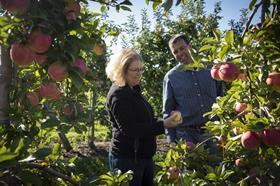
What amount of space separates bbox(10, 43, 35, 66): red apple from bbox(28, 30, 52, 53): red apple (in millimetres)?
56

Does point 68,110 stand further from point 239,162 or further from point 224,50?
point 239,162

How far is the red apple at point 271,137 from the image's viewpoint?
62.3 inches

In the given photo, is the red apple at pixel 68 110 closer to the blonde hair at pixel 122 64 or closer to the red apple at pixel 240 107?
the red apple at pixel 240 107

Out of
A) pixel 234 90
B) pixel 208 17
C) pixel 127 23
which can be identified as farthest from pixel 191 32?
pixel 234 90

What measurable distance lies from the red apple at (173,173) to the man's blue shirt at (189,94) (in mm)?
1250

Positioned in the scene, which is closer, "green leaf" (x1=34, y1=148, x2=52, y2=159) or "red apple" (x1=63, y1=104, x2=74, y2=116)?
"green leaf" (x1=34, y1=148, x2=52, y2=159)

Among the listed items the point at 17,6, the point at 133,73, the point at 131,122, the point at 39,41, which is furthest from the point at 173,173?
the point at 17,6

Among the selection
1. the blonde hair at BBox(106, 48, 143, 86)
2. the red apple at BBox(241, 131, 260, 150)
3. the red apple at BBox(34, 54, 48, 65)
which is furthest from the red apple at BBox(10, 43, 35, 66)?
the blonde hair at BBox(106, 48, 143, 86)

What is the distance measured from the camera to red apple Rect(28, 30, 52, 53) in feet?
4.34

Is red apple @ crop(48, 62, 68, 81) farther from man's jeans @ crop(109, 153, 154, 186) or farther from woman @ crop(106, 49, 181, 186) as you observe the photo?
man's jeans @ crop(109, 153, 154, 186)

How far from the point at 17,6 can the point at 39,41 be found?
5.3 inches

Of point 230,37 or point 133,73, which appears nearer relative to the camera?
point 230,37

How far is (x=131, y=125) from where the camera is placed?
268 cm

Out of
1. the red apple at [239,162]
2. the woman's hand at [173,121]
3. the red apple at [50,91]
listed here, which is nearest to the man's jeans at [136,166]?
the woman's hand at [173,121]
